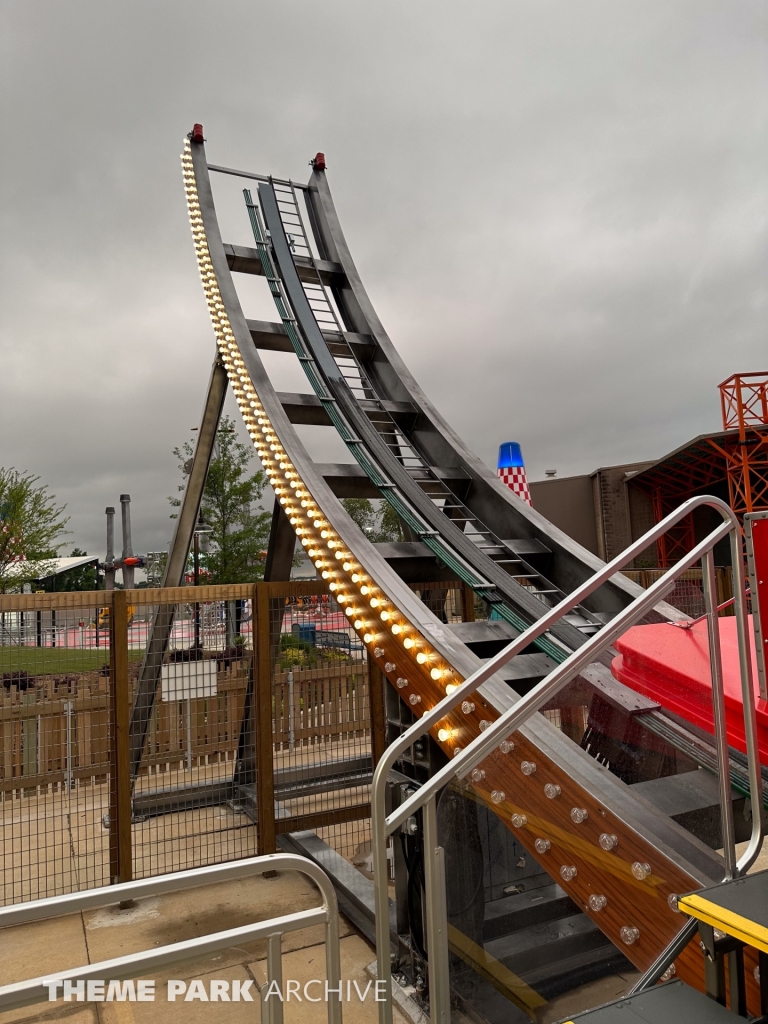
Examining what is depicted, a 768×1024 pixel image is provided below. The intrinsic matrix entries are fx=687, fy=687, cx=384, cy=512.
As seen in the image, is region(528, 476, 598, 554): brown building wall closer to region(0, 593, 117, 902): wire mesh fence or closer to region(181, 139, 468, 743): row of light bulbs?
region(181, 139, 468, 743): row of light bulbs

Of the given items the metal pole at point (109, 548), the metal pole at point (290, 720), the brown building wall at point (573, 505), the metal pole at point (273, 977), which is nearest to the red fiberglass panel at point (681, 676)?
the metal pole at point (273, 977)

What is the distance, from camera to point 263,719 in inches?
204

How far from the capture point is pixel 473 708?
2893 millimetres

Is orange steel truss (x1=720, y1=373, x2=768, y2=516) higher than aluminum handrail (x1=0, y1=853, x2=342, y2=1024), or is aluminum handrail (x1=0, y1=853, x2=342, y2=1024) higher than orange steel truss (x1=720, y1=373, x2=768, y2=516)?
orange steel truss (x1=720, y1=373, x2=768, y2=516)

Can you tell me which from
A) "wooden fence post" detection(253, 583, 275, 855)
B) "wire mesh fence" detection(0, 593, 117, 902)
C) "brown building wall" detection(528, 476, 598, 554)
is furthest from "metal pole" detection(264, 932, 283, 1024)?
"brown building wall" detection(528, 476, 598, 554)

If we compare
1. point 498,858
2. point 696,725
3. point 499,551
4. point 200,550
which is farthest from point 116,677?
point 200,550

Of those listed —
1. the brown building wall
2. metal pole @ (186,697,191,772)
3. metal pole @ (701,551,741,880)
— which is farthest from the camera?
the brown building wall

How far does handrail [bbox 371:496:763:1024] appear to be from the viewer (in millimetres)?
2104

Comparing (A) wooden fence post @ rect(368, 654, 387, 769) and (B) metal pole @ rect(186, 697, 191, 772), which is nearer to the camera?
(B) metal pole @ rect(186, 697, 191, 772)

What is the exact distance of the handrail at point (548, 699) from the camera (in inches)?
82.8

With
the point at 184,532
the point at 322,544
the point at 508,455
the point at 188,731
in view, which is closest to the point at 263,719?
the point at 188,731

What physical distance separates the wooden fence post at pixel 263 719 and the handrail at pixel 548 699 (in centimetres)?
313

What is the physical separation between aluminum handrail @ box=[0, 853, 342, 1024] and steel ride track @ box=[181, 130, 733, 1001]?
800 millimetres

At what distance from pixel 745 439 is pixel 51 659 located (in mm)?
15992
